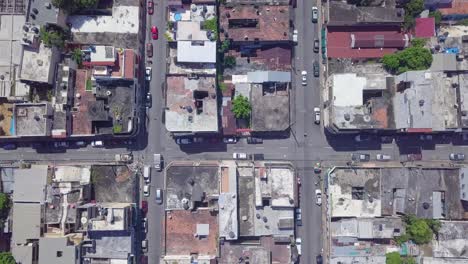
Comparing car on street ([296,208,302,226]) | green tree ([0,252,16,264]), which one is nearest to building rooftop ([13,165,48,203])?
green tree ([0,252,16,264])

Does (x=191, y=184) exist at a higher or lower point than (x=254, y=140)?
lower

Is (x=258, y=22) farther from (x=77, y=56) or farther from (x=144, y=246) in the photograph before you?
(x=144, y=246)

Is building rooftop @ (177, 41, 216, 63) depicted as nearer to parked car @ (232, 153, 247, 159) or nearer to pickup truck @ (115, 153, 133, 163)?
parked car @ (232, 153, 247, 159)

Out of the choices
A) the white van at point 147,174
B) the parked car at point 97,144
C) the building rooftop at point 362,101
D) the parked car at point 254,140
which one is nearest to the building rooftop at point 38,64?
the parked car at point 97,144

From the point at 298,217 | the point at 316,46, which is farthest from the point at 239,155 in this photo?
the point at 316,46

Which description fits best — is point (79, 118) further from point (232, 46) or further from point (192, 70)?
point (232, 46)

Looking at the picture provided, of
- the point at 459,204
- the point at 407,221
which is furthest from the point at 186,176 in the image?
the point at 459,204
